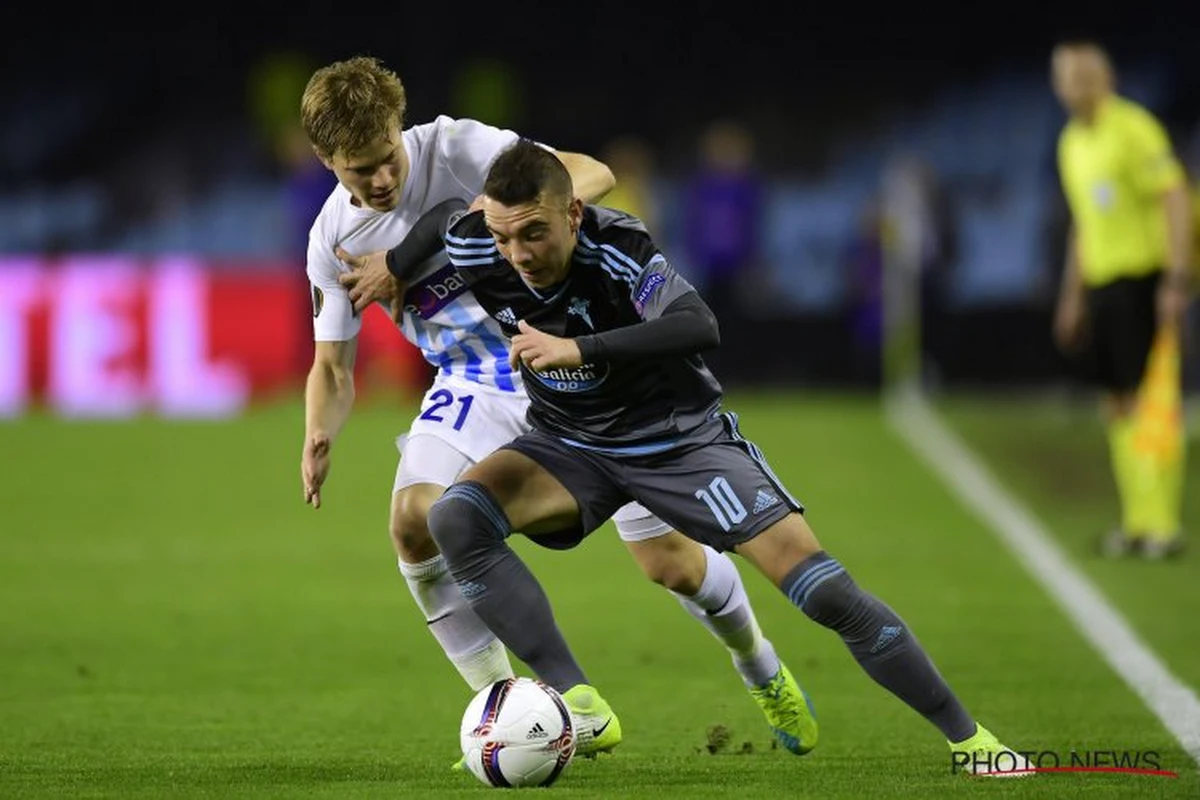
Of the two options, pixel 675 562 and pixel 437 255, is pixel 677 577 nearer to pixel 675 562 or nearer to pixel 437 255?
pixel 675 562

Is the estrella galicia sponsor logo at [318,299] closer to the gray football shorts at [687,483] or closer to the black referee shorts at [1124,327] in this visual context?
the gray football shorts at [687,483]

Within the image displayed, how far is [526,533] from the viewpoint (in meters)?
6.11

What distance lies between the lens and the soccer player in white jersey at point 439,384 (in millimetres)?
6324

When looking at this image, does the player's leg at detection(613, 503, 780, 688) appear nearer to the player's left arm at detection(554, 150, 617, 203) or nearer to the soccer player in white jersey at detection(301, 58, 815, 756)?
the soccer player in white jersey at detection(301, 58, 815, 756)

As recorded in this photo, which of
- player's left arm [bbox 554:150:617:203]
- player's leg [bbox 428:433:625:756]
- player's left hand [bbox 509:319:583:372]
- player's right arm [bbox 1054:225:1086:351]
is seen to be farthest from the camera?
player's right arm [bbox 1054:225:1086:351]

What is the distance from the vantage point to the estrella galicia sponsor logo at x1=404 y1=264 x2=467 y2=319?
657cm

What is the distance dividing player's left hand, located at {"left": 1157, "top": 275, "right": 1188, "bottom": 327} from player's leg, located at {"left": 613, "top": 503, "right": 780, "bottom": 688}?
479cm

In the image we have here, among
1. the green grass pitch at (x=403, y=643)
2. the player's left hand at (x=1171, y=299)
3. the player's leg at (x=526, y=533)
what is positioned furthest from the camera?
the player's left hand at (x=1171, y=299)

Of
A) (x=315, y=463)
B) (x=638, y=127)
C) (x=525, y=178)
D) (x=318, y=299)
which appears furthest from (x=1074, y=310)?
(x=638, y=127)

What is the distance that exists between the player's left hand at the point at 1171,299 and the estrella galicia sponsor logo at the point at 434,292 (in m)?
5.02

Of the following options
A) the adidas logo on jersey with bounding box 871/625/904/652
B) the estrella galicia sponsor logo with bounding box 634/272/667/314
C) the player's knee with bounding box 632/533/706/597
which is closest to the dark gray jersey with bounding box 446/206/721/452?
the estrella galicia sponsor logo with bounding box 634/272/667/314

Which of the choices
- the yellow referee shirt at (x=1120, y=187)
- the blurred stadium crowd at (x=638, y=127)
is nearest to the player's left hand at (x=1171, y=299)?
the yellow referee shirt at (x=1120, y=187)

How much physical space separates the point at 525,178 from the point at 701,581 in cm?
139

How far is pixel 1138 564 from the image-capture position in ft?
35.3
